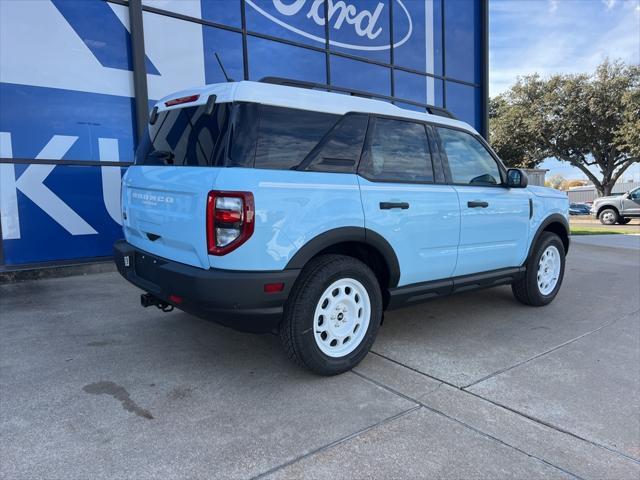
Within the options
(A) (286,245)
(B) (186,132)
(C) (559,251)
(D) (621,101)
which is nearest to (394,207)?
(A) (286,245)

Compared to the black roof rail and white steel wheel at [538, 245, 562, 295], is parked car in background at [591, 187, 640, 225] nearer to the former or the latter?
white steel wheel at [538, 245, 562, 295]

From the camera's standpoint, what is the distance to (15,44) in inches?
250

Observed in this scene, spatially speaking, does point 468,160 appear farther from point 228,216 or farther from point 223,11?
point 223,11

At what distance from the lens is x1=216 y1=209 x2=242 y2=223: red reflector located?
2792 millimetres

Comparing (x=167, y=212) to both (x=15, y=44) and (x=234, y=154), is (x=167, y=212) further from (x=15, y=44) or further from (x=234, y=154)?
(x=15, y=44)

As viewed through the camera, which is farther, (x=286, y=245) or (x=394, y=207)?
(x=394, y=207)

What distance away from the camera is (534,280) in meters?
5.13

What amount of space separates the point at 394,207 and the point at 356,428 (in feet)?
5.25

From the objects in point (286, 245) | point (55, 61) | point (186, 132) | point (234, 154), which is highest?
point (55, 61)

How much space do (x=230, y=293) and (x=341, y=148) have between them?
1314 millimetres

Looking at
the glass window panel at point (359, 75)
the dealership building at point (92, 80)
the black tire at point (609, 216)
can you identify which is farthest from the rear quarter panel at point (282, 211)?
the black tire at point (609, 216)

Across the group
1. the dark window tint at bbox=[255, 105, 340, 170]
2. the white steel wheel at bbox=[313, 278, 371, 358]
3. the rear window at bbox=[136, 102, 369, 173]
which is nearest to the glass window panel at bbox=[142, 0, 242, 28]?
the rear window at bbox=[136, 102, 369, 173]

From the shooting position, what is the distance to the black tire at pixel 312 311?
3098mm

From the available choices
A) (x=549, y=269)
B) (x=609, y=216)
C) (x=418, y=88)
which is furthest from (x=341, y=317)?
(x=609, y=216)
